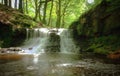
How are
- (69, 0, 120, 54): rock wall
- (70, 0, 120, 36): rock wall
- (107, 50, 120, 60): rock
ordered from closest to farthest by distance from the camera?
(107, 50, 120, 60): rock < (69, 0, 120, 54): rock wall < (70, 0, 120, 36): rock wall

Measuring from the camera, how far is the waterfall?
19906mm

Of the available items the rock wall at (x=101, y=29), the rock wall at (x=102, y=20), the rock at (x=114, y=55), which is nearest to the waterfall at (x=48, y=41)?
the rock wall at (x=101, y=29)

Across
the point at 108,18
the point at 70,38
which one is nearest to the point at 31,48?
the point at 70,38

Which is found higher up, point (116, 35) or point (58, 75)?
point (116, 35)

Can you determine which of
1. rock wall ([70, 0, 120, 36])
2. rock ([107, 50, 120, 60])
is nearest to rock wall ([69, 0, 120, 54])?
rock wall ([70, 0, 120, 36])

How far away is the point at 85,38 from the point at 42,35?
4297mm

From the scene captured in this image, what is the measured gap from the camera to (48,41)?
21.7 metres

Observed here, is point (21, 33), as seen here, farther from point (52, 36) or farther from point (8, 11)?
point (8, 11)

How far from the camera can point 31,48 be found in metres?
19.8

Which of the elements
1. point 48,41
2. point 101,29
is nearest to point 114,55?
point 101,29

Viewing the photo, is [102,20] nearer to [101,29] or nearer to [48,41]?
[101,29]

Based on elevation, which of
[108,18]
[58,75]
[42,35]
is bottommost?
[58,75]

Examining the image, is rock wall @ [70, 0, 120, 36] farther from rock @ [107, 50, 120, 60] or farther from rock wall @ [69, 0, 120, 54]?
rock @ [107, 50, 120, 60]

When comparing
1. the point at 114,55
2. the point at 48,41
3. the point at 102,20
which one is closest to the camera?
the point at 114,55
